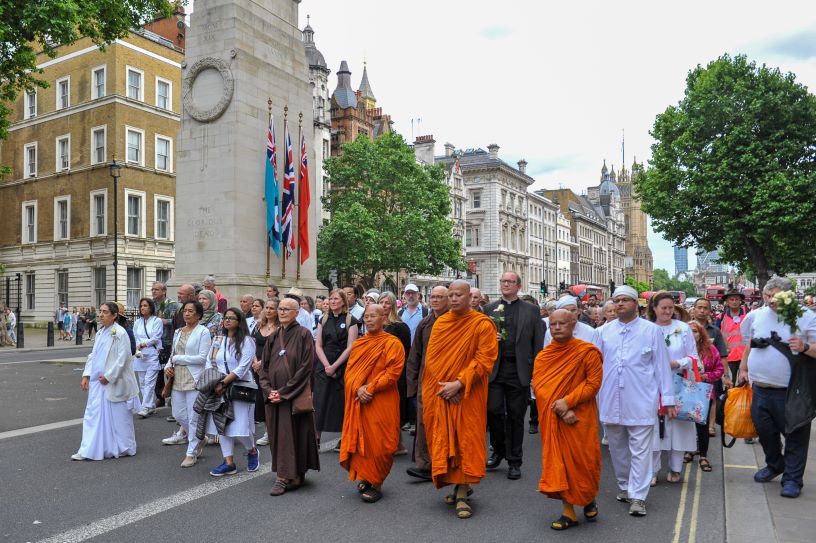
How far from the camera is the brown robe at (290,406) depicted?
669 cm

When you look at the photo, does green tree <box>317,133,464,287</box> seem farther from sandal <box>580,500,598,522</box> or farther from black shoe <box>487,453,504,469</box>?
sandal <box>580,500,598,522</box>

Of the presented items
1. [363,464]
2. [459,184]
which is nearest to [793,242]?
[363,464]

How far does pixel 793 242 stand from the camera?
30938mm

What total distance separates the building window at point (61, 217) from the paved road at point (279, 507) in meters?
37.2

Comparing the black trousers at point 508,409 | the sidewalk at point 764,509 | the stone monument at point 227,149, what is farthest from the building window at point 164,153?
the sidewalk at point 764,509

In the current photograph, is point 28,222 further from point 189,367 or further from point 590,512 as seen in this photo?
point 590,512

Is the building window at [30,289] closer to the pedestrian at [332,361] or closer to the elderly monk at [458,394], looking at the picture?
the pedestrian at [332,361]

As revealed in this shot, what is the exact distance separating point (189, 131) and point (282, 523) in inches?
541

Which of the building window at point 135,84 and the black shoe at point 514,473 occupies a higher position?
the building window at point 135,84

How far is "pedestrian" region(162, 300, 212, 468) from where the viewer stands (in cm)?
785

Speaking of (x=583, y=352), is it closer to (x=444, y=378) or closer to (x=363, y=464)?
(x=444, y=378)

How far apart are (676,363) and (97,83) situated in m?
40.3

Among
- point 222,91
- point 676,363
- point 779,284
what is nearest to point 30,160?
point 222,91

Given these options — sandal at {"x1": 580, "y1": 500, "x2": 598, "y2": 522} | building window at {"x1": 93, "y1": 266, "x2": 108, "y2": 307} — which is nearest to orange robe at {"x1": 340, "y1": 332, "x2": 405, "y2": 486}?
sandal at {"x1": 580, "y1": 500, "x2": 598, "y2": 522}
